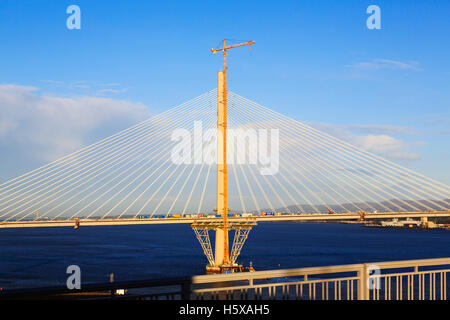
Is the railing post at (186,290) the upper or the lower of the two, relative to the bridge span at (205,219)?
upper

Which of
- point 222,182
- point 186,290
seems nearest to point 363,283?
point 186,290

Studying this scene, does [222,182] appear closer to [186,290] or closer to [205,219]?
[205,219]

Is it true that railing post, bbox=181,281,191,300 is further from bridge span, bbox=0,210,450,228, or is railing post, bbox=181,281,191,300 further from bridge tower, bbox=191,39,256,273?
bridge span, bbox=0,210,450,228

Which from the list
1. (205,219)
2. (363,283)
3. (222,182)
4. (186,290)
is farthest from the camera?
(205,219)

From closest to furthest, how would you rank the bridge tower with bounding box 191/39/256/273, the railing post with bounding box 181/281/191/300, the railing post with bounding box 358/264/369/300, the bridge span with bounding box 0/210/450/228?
the railing post with bounding box 181/281/191/300, the railing post with bounding box 358/264/369/300, the bridge tower with bounding box 191/39/256/273, the bridge span with bounding box 0/210/450/228

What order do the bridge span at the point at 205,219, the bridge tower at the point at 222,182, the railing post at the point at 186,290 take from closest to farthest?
the railing post at the point at 186,290, the bridge tower at the point at 222,182, the bridge span at the point at 205,219

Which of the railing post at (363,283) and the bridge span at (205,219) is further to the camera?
the bridge span at (205,219)

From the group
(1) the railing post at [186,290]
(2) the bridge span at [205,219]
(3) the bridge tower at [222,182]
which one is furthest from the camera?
(2) the bridge span at [205,219]

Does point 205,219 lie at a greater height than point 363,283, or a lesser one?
lesser

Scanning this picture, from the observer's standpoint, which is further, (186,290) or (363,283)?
(363,283)

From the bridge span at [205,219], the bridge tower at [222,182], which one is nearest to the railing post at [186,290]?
the bridge tower at [222,182]

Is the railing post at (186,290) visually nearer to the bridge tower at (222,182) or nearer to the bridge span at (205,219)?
the bridge tower at (222,182)

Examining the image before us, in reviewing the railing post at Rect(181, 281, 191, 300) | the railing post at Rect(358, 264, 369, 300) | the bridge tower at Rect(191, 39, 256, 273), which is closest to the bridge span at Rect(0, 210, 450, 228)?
the bridge tower at Rect(191, 39, 256, 273)
